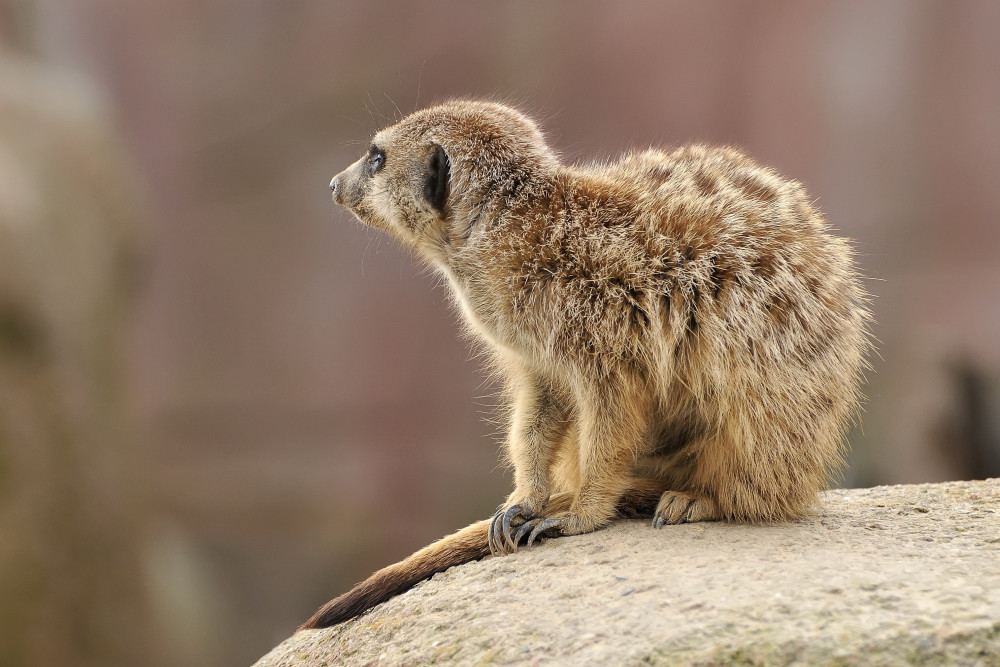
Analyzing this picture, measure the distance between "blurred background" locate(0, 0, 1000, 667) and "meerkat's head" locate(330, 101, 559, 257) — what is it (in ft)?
7.36

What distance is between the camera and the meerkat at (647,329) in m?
1.93

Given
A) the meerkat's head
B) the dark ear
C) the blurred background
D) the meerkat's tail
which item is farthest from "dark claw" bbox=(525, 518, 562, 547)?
the blurred background

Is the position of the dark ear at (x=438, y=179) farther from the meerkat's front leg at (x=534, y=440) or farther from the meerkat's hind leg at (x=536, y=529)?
the meerkat's hind leg at (x=536, y=529)

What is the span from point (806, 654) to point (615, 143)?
3987 mm

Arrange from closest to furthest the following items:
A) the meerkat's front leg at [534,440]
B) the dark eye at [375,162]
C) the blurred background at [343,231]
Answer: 1. the meerkat's front leg at [534,440]
2. the dark eye at [375,162]
3. the blurred background at [343,231]

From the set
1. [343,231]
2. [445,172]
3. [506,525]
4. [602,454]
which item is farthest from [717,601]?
[343,231]

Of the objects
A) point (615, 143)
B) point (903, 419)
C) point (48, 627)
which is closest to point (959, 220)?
point (903, 419)

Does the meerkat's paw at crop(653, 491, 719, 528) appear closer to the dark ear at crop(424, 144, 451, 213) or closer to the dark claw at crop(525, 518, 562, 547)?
the dark claw at crop(525, 518, 562, 547)

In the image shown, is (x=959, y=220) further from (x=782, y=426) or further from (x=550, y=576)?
(x=550, y=576)

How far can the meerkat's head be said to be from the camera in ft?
6.98

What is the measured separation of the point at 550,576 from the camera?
175 centimetres

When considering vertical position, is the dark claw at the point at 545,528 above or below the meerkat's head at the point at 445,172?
below

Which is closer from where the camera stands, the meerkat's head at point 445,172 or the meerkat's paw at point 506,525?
the meerkat's paw at point 506,525

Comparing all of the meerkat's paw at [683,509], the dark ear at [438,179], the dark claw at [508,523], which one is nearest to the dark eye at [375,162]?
the dark ear at [438,179]
